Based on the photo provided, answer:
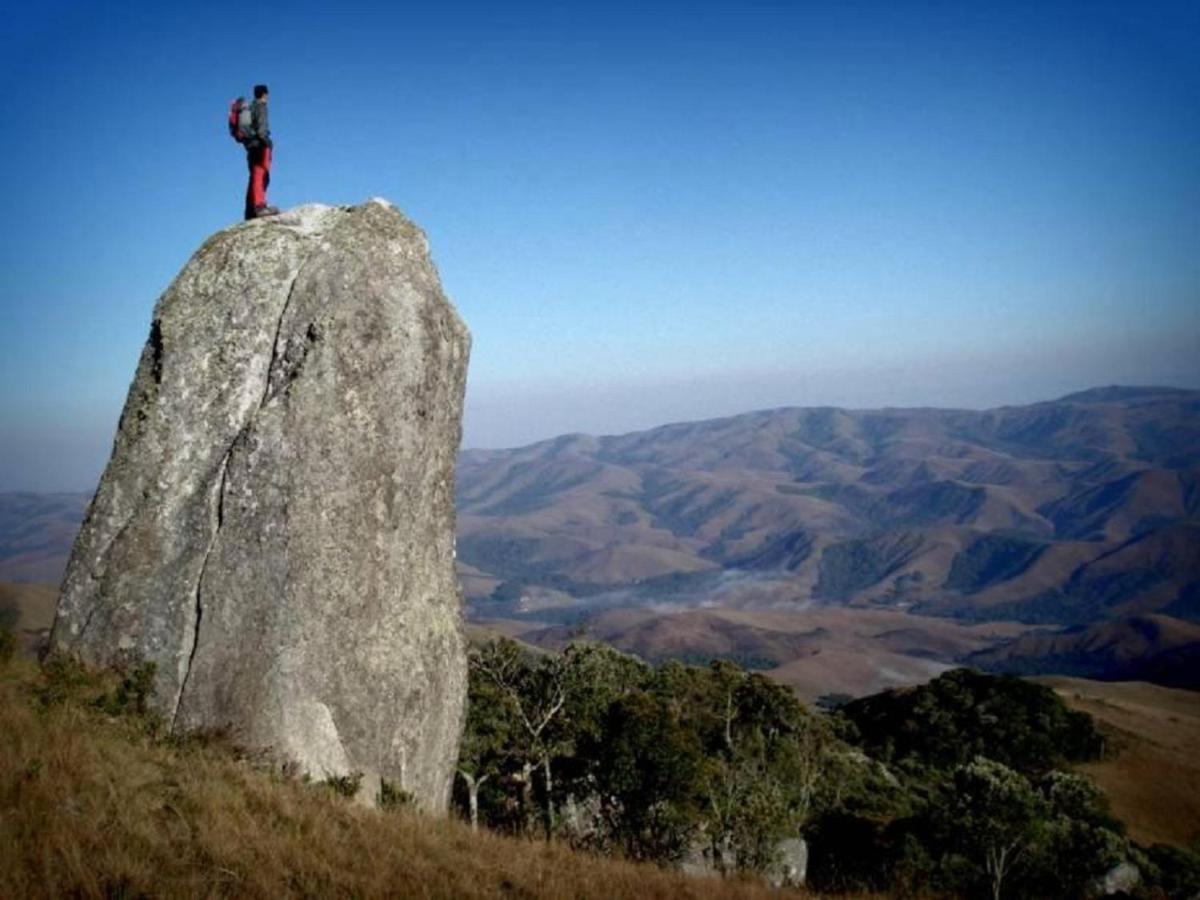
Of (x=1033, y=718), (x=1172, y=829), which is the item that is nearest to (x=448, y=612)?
(x=1172, y=829)

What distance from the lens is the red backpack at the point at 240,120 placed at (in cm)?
1772

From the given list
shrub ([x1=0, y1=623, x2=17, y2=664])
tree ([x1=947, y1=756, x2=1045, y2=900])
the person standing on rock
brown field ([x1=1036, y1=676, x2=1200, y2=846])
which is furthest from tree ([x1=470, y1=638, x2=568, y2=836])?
brown field ([x1=1036, y1=676, x2=1200, y2=846])

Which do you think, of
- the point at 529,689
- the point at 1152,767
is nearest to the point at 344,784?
the point at 529,689

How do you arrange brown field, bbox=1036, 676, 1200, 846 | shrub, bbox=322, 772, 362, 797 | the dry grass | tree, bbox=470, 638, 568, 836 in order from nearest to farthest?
the dry grass, shrub, bbox=322, 772, 362, 797, tree, bbox=470, 638, 568, 836, brown field, bbox=1036, 676, 1200, 846

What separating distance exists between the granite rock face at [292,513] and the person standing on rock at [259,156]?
110 cm

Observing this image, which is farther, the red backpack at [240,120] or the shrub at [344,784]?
the red backpack at [240,120]

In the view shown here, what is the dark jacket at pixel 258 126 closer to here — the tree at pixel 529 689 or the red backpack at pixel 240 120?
the red backpack at pixel 240 120

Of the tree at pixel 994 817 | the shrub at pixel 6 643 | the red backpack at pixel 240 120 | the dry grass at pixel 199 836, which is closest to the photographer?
the dry grass at pixel 199 836

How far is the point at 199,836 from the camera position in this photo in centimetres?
971

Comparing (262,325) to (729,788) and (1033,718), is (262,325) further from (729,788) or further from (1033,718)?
(1033,718)

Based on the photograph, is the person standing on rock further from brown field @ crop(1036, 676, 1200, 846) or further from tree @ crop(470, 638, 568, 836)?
brown field @ crop(1036, 676, 1200, 846)

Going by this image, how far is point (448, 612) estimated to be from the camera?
17.5m

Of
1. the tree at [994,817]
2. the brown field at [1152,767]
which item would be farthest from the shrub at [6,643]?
the brown field at [1152,767]

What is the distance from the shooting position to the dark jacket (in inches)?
700
